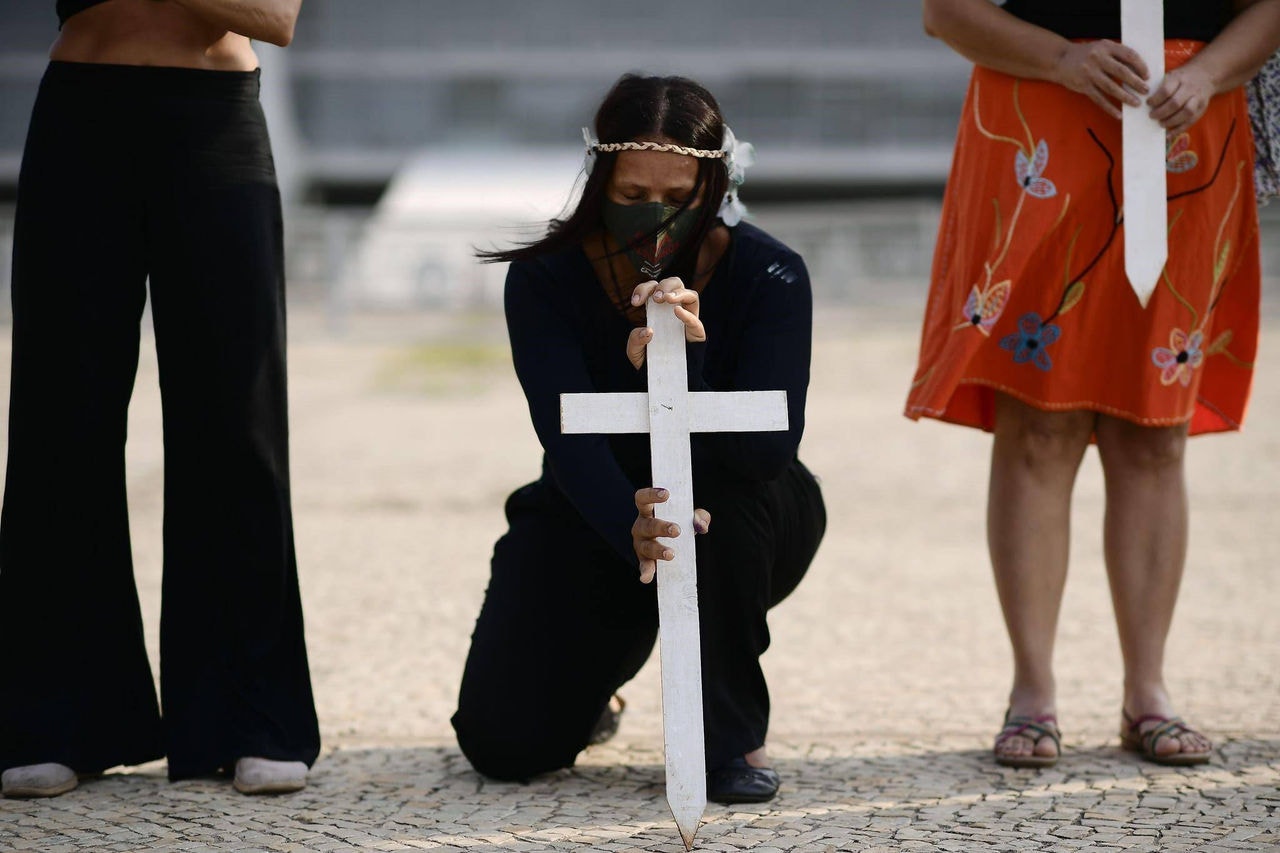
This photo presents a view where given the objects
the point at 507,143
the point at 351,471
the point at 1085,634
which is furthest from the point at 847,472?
the point at 507,143

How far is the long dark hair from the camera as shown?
2480 millimetres

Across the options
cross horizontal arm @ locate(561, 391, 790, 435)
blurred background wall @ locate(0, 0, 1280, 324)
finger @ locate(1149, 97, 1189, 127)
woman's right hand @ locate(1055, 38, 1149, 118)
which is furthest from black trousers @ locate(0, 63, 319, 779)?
blurred background wall @ locate(0, 0, 1280, 324)

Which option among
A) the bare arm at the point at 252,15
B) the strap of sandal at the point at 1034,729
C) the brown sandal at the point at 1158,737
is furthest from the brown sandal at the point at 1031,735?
the bare arm at the point at 252,15

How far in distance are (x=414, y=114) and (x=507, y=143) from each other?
2003mm

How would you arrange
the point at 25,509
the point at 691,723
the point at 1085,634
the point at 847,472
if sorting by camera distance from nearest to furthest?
the point at 691,723
the point at 25,509
the point at 1085,634
the point at 847,472

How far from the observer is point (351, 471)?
6910 millimetres

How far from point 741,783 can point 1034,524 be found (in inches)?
30.3

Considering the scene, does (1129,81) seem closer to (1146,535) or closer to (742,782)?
(1146,535)

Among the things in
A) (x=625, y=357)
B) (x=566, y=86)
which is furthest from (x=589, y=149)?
(x=566, y=86)

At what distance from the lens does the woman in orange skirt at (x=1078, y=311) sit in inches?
109

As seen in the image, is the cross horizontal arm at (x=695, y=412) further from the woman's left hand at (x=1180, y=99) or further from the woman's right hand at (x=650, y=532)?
the woman's left hand at (x=1180, y=99)

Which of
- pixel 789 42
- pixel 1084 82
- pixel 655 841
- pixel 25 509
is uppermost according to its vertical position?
pixel 789 42

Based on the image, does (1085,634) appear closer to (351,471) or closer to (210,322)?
(210,322)

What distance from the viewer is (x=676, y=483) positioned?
7.37 ft
